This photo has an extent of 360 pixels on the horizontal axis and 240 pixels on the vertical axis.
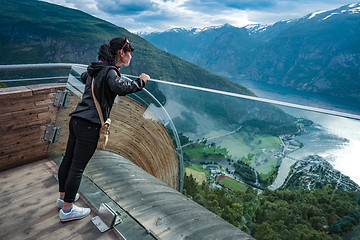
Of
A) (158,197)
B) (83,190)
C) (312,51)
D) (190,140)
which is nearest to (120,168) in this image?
(83,190)

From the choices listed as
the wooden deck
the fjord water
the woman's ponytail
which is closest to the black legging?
the wooden deck

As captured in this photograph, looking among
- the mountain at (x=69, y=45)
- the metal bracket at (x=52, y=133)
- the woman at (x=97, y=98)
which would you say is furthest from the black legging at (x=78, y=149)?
the mountain at (x=69, y=45)

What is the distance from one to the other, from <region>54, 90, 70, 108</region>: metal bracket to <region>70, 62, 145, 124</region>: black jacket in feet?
3.76

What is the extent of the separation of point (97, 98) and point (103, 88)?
3.0 inches

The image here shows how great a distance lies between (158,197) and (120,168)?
59 centimetres

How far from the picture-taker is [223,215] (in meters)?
1.90

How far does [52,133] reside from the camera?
2.44m

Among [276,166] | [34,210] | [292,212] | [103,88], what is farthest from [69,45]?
[292,212]

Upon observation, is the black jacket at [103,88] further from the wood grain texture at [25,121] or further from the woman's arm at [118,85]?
the wood grain texture at [25,121]

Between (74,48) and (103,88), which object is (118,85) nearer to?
(103,88)

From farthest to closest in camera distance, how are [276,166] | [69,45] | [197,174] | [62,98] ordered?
[69,45] < [62,98] < [197,174] < [276,166]

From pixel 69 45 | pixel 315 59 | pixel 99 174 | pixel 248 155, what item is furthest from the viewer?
pixel 315 59

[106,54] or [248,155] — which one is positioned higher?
[106,54]

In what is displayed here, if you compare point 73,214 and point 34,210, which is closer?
point 73,214
